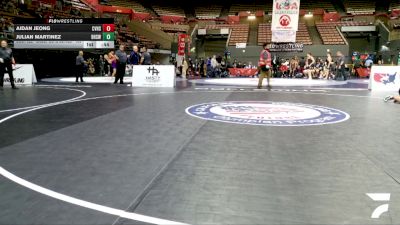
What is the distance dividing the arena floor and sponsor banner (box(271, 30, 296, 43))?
43.8ft

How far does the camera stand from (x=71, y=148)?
12.8ft

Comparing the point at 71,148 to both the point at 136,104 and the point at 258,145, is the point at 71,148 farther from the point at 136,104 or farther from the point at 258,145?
the point at 136,104

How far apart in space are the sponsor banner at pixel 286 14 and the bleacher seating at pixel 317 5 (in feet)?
78.9

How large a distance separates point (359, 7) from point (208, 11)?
57.8 feet

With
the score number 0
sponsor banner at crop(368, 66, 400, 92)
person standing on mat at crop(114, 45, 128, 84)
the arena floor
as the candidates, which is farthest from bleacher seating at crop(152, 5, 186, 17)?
the arena floor

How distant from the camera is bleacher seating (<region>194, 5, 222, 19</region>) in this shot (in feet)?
143

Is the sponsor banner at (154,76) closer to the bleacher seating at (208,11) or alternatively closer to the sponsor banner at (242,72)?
the sponsor banner at (242,72)

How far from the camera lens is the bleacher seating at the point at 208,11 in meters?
43.5

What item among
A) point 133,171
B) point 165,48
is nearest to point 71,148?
point 133,171

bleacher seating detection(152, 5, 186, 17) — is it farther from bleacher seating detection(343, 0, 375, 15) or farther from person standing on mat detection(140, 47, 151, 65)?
person standing on mat detection(140, 47, 151, 65)

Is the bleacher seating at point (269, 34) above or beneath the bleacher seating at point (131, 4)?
beneath

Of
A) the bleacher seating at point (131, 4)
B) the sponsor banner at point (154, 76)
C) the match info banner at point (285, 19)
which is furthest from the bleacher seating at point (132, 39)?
the sponsor banner at point (154, 76)

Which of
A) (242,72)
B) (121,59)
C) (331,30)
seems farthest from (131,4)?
(121,59)
